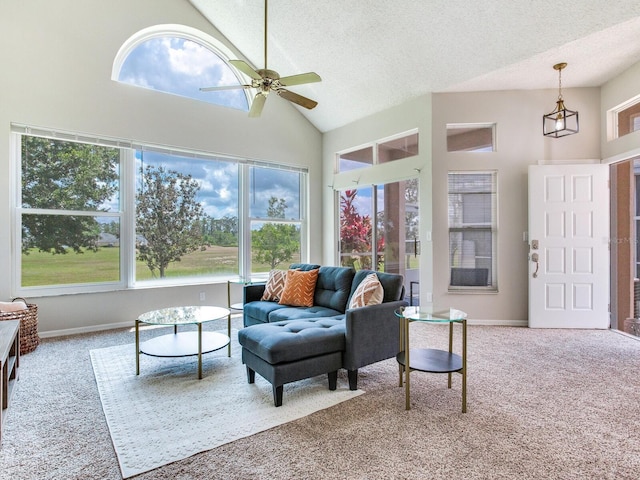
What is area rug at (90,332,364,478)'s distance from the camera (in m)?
1.95

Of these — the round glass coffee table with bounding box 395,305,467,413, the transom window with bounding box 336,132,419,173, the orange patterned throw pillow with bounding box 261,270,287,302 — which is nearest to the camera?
the round glass coffee table with bounding box 395,305,467,413

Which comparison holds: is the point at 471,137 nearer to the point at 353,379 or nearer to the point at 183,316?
the point at 353,379

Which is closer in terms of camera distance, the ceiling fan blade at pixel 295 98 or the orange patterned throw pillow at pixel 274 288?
the ceiling fan blade at pixel 295 98

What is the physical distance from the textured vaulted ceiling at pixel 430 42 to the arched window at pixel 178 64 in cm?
36

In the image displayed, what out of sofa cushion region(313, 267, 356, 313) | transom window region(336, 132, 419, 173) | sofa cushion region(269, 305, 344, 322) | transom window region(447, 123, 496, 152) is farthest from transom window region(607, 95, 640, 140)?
sofa cushion region(269, 305, 344, 322)

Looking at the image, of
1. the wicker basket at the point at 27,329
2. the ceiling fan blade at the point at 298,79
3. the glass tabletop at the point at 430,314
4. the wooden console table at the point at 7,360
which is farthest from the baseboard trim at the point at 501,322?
the wicker basket at the point at 27,329

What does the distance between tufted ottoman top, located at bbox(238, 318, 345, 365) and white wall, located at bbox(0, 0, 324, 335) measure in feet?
9.13

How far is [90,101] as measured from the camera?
14.2 feet

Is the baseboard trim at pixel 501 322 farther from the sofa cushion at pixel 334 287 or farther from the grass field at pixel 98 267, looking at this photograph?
the sofa cushion at pixel 334 287

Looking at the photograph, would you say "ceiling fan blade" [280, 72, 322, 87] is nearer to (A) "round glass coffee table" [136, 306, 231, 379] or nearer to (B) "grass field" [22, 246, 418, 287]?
(A) "round glass coffee table" [136, 306, 231, 379]

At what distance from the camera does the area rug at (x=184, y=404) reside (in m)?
1.95

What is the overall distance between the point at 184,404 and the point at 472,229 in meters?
4.10

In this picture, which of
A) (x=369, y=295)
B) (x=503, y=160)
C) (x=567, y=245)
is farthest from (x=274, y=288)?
(x=567, y=245)

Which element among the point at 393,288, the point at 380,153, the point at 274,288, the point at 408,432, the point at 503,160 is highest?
the point at 380,153
